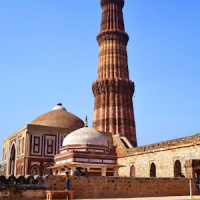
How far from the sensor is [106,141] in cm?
2270

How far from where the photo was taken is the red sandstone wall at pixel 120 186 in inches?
490

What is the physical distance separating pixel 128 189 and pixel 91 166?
6150 millimetres

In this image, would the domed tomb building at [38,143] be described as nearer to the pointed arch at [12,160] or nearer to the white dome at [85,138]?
the pointed arch at [12,160]

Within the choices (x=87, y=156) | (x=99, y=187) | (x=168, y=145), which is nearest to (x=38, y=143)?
(x=87, y=156)

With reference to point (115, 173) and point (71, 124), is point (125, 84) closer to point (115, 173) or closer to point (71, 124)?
point (71, 124)

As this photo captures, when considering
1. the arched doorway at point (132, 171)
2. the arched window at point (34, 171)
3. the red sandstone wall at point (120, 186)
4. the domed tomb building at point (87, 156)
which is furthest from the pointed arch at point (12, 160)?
the red sandstone wall at point (120, 186)

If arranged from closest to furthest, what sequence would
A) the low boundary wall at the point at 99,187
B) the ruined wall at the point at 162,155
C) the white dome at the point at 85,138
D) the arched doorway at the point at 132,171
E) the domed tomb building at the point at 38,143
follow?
1. the low boundary wall at the point at 99,187
2. the ruined wall at the point at 162,155
3. the white dome at the point at 85,138
4. the arched doorway at the point at 132,171
5. the domed tomb building at the point at 38,143

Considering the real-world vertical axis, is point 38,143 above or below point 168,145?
above

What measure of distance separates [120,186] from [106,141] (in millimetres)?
9225

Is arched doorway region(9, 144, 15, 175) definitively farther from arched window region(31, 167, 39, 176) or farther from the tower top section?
the tower top section

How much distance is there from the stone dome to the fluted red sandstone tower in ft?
11.1

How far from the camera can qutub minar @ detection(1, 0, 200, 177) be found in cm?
2039

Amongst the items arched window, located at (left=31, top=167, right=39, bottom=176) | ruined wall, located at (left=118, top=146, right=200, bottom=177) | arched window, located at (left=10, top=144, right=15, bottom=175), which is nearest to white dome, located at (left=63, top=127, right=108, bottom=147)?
ruined wall, located at (left=118, top=146, right=200, bottom=177)

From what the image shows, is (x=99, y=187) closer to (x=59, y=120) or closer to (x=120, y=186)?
(x=120, y=186)
